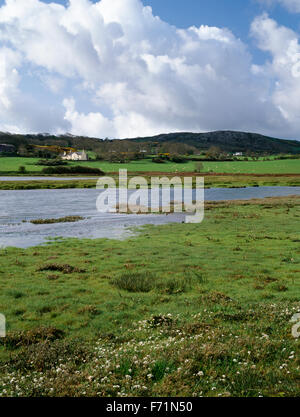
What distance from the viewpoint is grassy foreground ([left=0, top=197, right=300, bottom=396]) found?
8555 mm

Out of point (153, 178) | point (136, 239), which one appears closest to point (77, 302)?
point (136, 239)

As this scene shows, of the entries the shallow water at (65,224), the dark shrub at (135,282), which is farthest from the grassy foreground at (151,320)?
the shallow water at (65,224)

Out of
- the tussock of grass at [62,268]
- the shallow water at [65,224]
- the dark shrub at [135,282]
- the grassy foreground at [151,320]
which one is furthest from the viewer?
the shallow water at [65,224]

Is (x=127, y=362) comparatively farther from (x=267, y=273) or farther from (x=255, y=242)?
(x=255, y=242)

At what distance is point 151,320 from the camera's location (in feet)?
43.7

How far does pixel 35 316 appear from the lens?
1473cm

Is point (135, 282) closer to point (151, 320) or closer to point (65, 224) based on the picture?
point (151, 320)

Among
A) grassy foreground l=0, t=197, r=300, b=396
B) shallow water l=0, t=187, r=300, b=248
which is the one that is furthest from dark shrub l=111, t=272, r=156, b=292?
shallow water l=0, t=187, r=300, b=248

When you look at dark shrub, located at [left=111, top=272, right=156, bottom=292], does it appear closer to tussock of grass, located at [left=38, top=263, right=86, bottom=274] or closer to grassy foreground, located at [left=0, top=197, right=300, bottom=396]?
grassy foreground, located at [left=0, top=197, right=300, bottom=396]

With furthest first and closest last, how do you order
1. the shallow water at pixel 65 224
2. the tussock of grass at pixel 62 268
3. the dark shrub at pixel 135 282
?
the shallow water at pixel 65 224, the tussock of grass at pixel 62 268, the dark shrub at pixel 135 282

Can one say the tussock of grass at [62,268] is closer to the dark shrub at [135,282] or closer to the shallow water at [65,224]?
the dark shrub at [135,282]

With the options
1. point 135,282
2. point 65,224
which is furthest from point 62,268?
point 65,224

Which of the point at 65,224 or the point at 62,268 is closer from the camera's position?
the point at 62,268

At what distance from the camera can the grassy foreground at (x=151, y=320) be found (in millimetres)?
8555
